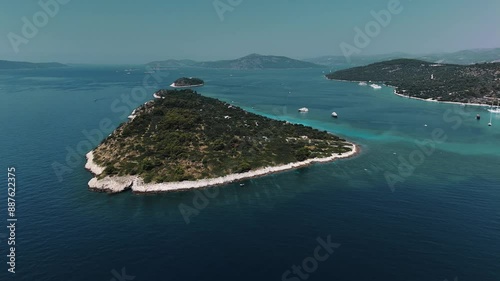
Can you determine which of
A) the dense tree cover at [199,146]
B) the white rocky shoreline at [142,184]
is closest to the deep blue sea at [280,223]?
the white rocky shoreline at [142,184]

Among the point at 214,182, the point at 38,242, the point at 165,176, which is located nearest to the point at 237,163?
the point at 214,182

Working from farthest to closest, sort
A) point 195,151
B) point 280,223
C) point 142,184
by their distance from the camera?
1. point 195,151
2. point 142,184
3. point 280,223

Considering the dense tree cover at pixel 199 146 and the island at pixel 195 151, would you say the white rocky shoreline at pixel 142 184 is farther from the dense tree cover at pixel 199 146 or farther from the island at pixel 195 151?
the dense tree cover at pixel 199 146

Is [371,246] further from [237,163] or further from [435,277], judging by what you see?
[237,163]

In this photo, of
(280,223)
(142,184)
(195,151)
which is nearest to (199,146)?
(195,151)

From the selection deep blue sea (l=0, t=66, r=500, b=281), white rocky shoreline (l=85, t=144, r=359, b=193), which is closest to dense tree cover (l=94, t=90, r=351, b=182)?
white rocky shoreline (l=85, t=144, r=359, b=193)

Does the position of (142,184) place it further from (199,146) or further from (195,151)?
(199,146)

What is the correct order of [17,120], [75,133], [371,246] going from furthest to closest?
[17,120] → [75,133] → [371,246]

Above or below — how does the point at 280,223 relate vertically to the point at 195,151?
below
